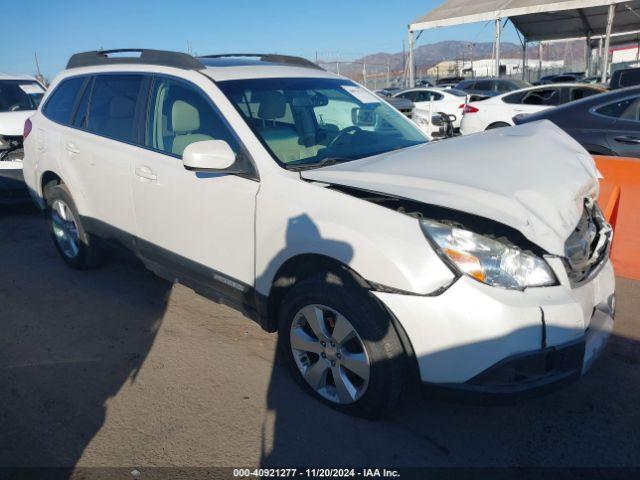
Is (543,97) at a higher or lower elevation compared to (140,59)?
lower

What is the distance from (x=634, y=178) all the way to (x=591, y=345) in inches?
93.9

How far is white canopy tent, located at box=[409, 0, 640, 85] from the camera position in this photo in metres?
18.0

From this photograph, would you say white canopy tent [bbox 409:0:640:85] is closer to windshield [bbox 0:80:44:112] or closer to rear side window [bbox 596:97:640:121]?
rear side window [bbox 596:97:640:121]

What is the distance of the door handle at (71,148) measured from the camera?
4203 millimetres

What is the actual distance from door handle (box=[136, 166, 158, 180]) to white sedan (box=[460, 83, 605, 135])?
7995mm

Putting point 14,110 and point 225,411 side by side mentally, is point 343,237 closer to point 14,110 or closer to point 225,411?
point 225,411

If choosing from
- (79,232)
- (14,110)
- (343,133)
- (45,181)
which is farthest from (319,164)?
(14,110)

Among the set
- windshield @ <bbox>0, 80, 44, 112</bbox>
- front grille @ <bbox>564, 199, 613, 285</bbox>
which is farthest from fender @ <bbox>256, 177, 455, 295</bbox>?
windshield @ <bbox>0, 80, 44, 112</bbox>

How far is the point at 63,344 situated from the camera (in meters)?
3.58

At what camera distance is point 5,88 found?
8211 mm

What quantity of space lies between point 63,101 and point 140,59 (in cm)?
122

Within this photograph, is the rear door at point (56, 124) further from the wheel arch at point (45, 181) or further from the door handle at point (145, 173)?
the door handle at point (145, 173)

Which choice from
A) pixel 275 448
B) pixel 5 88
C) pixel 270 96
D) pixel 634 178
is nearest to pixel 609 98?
pixel 634 178

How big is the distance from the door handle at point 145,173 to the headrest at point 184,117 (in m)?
0.32
